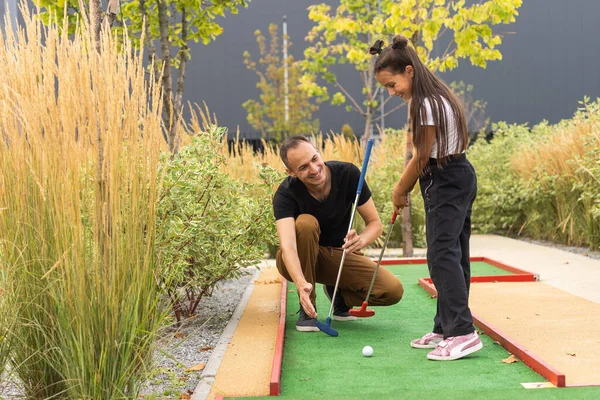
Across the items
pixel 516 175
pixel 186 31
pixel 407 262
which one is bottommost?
pixel 407 262

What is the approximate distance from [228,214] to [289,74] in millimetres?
20312

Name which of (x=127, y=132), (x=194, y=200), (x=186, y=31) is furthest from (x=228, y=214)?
(x=186, y=31)

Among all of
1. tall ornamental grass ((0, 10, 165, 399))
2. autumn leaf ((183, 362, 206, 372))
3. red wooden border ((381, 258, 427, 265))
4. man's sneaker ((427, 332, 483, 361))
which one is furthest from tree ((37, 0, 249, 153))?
tall ornamental grass ((0, 10, 165, 399))

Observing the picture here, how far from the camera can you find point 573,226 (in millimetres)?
9250

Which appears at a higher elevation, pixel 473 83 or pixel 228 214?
pixel 473 83

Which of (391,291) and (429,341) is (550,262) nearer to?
(391,291)

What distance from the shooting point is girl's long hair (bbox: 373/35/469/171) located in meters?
3.81

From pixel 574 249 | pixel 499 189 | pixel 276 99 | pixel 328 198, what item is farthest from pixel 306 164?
pixel 276 99

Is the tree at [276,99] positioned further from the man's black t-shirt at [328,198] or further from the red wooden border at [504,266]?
the man's black t-shirt at [328,198]

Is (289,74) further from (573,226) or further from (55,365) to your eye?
(55,365)

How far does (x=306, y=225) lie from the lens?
465 centimetres

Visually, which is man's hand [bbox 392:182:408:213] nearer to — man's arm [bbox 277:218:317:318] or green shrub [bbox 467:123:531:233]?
man's arm [bbox 277:218:317:318]

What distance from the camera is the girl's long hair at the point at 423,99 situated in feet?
12.5

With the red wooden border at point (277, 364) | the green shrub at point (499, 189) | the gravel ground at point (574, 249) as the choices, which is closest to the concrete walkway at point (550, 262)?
the gravel ground at point (574, 249)
